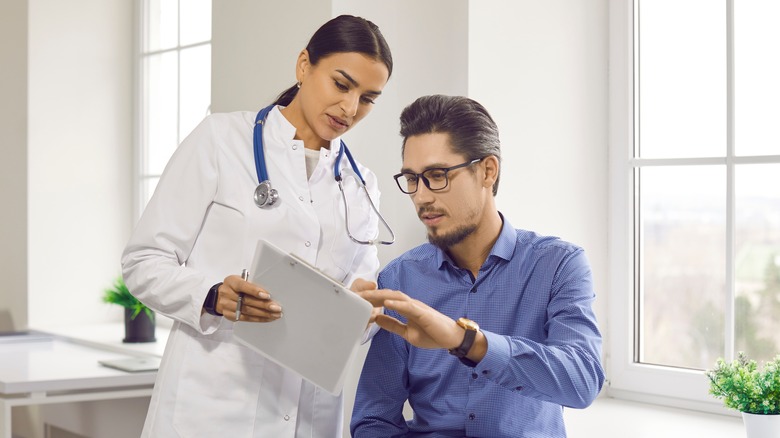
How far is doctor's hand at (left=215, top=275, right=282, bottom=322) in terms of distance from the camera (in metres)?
1.33

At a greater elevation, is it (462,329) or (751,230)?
(751,230)

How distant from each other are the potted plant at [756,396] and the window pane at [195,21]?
266 cm

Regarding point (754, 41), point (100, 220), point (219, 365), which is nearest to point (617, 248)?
point (754, 41)

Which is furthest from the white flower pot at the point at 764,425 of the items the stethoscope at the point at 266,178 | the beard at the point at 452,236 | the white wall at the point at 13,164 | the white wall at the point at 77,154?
the white wall at the point at 13,164

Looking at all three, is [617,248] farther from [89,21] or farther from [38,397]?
[89,21]

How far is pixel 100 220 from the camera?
4.03m

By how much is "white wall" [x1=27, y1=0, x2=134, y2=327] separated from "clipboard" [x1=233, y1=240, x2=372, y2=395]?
2829 millimetres

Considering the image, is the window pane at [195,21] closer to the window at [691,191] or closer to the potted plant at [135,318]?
the potted plant at [135,318]

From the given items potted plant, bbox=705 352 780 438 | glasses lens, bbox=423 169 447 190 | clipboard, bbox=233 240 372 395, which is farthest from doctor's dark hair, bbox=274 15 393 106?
potted plant, bbox=705 352 780 438

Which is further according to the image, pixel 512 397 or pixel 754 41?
pixel 754 41

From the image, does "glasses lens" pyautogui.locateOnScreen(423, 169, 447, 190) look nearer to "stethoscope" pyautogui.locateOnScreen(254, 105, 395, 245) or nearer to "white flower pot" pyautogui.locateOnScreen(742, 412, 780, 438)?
"stethoscope" pyautogui.locateOnScreen(254, 105, 395, 245)

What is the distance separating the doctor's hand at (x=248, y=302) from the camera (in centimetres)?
133

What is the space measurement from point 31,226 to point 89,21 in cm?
99

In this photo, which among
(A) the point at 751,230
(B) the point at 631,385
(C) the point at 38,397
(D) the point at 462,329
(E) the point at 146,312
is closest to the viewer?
(D) the point at 462,329
